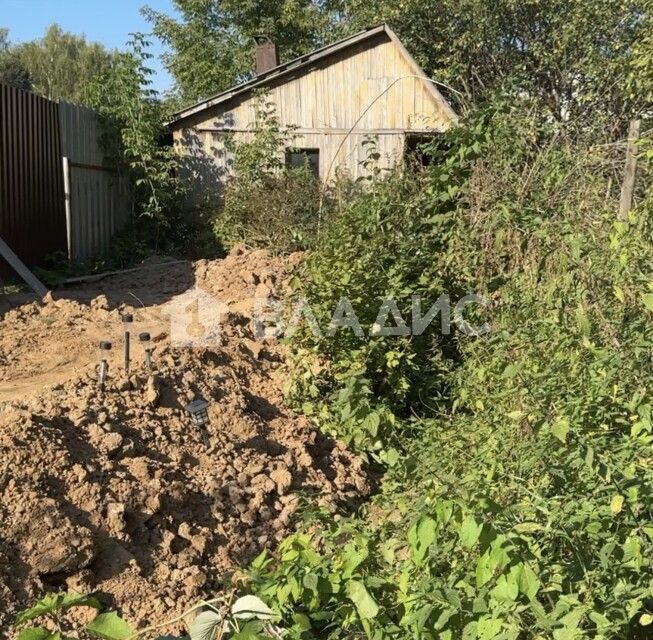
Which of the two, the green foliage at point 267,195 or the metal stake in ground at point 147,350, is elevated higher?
the green foliage at point 267,195

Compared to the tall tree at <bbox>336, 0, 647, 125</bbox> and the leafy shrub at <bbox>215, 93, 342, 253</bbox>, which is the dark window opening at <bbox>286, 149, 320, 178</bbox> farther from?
the tall tree at <bbox>336, 0, 647, 125</bbox>

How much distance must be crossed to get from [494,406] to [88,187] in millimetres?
7754

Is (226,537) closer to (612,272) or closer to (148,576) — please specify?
(148,576)

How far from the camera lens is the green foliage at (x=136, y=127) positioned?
11227mm

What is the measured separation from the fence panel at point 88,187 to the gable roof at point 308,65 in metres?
1.87

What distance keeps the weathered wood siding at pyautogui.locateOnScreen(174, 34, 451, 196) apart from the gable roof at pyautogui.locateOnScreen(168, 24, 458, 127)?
0.10 metres

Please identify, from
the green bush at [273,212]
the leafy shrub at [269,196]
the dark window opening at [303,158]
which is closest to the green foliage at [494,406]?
the leafy shrub at [269,196]

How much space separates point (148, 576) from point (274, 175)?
878 centimetres

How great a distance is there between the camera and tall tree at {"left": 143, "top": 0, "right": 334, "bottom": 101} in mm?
21391

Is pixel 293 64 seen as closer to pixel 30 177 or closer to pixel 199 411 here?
pixel 30 177

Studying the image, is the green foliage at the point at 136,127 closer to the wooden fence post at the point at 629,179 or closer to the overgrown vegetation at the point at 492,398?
the overgrown vegetation at the point at 492,398

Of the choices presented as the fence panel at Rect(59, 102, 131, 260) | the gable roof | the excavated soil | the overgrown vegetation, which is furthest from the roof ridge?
the excavated soil

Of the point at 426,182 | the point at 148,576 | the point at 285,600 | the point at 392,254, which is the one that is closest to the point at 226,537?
the point at 148,576

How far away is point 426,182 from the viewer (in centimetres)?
705
